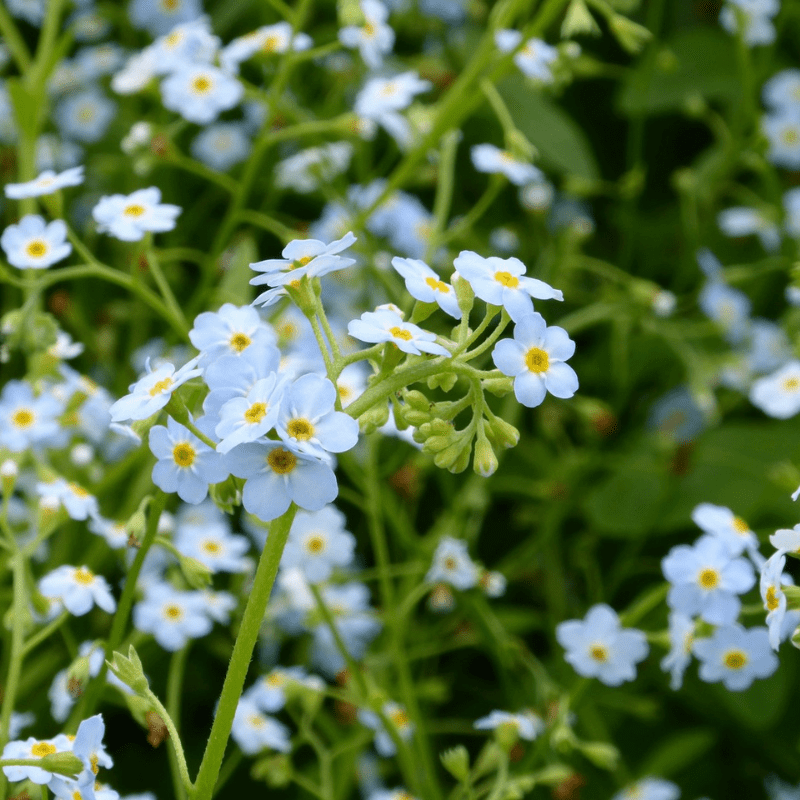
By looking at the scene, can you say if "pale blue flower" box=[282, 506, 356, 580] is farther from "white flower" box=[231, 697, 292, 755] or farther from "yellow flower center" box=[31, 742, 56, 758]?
"yellow flower center" box=[31, 742, 56, 758]

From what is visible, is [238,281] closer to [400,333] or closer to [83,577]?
[83,577]

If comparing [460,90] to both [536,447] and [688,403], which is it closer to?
[536,447]

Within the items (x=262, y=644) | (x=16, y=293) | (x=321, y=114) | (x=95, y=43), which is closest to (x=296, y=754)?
(x=262, y=644)

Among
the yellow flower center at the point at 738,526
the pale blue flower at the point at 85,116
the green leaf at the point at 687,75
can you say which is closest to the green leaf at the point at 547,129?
the green leaf at the point at 687,75

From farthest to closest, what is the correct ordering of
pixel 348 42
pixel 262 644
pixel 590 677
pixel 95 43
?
1. pixel 95 43
2. pixel 262 644
3. pixel 348 42
4. pixel 590 677

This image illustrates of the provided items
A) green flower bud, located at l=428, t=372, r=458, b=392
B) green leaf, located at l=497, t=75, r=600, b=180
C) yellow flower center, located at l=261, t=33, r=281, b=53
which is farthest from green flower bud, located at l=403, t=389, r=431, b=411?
green leaf, located at l=497, t=75, r=600, b=180

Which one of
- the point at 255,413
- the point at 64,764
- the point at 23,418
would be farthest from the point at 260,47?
the point at 64,764
